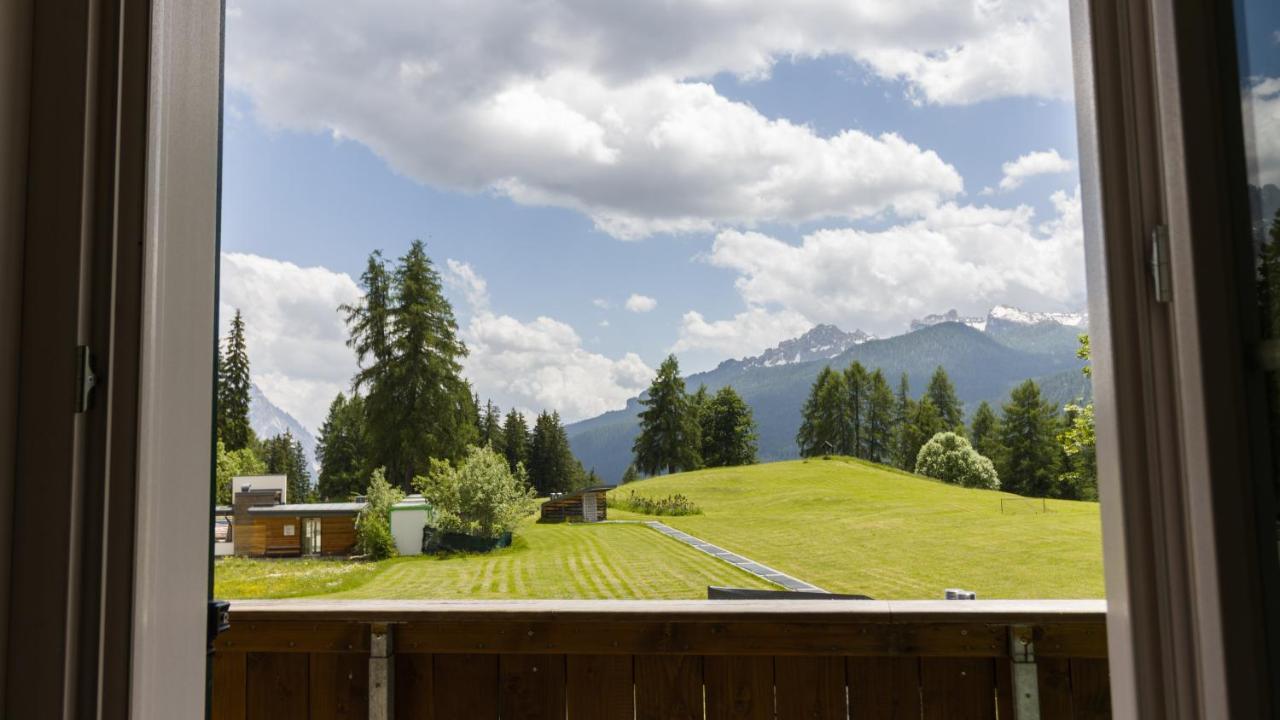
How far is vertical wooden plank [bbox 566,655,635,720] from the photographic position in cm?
115

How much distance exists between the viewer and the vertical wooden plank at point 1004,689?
1.09m

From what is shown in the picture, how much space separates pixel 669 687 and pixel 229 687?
0.61 meters

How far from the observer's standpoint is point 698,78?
14.0 meters

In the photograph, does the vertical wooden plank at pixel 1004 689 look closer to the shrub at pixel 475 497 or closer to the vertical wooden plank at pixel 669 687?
the vertical wooden plank at pixel 669 687

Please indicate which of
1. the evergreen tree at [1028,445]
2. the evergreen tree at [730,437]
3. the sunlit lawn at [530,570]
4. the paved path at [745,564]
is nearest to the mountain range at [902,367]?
the evergreen tree at [730,437]

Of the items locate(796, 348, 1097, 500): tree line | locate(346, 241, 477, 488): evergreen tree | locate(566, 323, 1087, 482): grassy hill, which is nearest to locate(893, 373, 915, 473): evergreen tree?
locate(796, 348, 1097, 500): tree line

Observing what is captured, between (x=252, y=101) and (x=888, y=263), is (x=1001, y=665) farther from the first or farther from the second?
(x=252, y=101)

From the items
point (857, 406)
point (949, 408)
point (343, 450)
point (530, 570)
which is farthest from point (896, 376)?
point (343, 450)

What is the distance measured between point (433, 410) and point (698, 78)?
7205mm

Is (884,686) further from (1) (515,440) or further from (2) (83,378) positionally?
(1) (515,440)

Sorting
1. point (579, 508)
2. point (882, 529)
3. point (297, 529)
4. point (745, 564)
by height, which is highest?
point (579, 508)

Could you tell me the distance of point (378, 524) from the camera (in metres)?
9.53

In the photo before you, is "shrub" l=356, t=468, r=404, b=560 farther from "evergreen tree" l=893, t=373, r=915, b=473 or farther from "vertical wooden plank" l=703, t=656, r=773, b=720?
"vertical wooden plank" l=703, t=656, r=773, b=720

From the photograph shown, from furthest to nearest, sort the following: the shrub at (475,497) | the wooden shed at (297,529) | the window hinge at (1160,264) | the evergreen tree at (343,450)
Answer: the evergreen tree at (343,450)
the shrub at (475,497)
the wooden shed at (297,529)
the window hinge at (1160,264)
